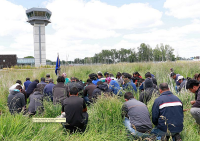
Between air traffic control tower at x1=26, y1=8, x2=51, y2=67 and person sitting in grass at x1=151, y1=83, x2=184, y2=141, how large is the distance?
45.0 meters

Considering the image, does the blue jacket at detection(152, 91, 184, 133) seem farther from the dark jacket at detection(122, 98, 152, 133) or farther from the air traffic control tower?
the air traffic control tower

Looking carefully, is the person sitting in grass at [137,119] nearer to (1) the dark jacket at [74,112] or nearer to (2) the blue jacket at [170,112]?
(2) the blue jacket at [170,112]

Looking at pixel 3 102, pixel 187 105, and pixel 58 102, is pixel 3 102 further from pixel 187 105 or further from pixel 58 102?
pixel 187 105

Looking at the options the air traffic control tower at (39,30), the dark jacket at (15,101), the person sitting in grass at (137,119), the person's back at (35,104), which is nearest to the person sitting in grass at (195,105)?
the person sitting in grass at (137,119)

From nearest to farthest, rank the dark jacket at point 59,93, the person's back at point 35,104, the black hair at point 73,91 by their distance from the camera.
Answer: the black hair at point 73,91
the person's back at point 35,104
the dark jacket at point 59,93

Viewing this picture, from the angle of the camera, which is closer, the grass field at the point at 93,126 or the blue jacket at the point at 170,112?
the grass field at the point at 93,126

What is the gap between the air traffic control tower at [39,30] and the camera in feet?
154

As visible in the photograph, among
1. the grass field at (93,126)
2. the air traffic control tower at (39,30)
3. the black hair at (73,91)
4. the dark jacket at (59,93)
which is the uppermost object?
the air traffic control tower at (39,30)

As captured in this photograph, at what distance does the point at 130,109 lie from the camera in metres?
4.08

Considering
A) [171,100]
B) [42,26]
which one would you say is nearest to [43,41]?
[42,26]

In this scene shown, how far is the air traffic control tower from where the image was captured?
46.9 m

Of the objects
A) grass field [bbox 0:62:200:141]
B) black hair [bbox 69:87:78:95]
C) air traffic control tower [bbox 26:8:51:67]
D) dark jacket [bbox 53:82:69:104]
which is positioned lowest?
grass field [bbox 0:62:200:141]

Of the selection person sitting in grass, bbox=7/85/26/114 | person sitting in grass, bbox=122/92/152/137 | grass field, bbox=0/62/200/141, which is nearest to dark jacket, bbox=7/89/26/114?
person sitting in grass, bbox=7/85/26/114

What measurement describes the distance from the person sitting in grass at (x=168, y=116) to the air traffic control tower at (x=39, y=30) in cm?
4499
